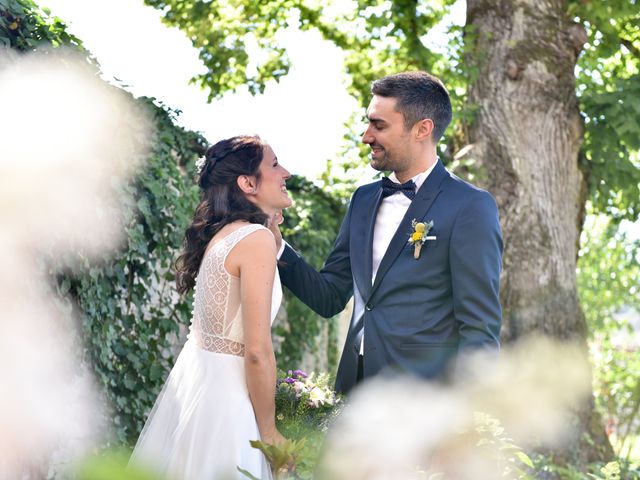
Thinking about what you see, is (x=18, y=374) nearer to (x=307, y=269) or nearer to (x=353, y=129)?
(x=307, y=269)

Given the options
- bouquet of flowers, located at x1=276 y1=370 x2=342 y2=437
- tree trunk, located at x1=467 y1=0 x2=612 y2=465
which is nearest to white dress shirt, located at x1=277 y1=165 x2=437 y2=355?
bouquet of flowers, located at x1=276 y1=370 x2=342 y2=437

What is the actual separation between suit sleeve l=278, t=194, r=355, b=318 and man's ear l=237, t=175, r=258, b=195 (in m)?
0.31

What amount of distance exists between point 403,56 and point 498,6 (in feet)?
5.63

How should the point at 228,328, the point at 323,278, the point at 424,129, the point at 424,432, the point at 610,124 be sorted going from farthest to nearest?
the point at 610,124, the point at 323,278, the point at 424,129, the point at 228,328, the point at 424,432

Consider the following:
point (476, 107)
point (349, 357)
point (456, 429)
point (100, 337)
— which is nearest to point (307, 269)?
point (349, 357)

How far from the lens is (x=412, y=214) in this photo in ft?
10.9

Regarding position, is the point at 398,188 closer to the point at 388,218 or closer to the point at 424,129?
the point at 388,218

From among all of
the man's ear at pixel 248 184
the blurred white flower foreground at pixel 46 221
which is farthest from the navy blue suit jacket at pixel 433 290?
the blurred white flower foreground at pixel 46 221

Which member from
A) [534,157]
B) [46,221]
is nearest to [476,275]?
[46,221]

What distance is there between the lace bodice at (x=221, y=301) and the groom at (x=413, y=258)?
347 mm

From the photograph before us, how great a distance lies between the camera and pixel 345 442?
1.26 metres

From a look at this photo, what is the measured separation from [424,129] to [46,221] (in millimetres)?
1908

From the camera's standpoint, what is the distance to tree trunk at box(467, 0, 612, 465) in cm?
711

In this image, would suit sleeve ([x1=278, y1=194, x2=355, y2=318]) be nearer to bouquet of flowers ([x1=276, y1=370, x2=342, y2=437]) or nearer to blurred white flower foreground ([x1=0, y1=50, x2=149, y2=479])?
bouquet of flowers ([x1=276, y1=370, x2=342, y2=437])
